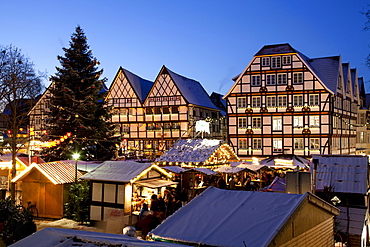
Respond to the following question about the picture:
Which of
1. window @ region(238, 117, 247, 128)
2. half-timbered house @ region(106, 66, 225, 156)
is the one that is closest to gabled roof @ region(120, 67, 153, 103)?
half-timbered house @ region(106, 66, 225, 156)

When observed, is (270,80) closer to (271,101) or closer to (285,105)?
(271,101)

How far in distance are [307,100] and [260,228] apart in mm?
33664

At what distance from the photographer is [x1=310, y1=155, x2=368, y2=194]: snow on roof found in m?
15.1

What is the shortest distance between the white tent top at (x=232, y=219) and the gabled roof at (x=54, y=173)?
11.7 metres

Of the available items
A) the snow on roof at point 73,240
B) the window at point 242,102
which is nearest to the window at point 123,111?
the window at point 242,102

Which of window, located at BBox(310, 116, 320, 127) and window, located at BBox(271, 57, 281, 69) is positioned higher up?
window, located at BBox(271, 57, 281, 69)

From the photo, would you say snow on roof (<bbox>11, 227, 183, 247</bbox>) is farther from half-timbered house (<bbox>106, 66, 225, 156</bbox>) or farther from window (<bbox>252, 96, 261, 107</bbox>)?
half-timbered house (<bbox>106, 66, 225, 156</bbox>)

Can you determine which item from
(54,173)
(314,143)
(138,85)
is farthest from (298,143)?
(54,173)

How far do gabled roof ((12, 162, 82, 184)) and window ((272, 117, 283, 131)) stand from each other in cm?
2452

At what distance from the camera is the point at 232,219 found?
269 inches

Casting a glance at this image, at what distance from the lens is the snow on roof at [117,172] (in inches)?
639

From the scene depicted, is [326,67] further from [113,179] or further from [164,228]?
[164,228]

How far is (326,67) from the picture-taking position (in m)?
41.3

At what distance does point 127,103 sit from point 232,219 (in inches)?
1682
